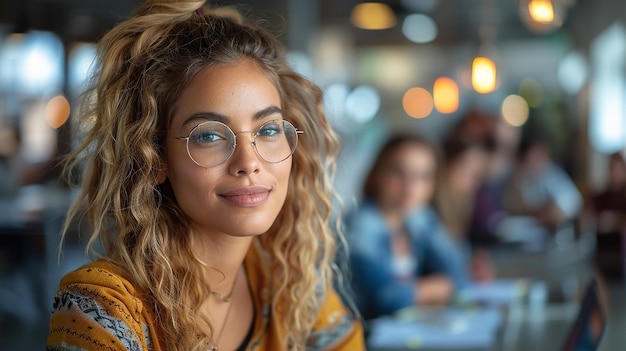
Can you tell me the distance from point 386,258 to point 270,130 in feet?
8.06

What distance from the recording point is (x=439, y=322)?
326 cm

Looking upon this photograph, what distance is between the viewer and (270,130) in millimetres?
1680

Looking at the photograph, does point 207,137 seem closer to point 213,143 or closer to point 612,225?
point 213,143

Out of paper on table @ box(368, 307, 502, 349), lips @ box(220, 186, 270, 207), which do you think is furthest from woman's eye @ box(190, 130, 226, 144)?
paper on table @ box(368, 307, 502, 349)

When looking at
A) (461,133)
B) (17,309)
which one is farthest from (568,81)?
(17,309)

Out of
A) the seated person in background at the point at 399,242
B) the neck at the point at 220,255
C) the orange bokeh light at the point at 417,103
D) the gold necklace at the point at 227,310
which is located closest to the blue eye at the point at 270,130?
the neck at the point at 220,255

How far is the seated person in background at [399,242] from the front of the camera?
385 centimetres

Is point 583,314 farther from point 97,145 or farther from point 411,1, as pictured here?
point 411,1

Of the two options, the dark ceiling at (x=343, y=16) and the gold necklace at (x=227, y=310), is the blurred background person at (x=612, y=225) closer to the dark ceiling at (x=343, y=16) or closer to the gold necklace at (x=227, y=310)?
the dark ceiling at (x=343, y=16)

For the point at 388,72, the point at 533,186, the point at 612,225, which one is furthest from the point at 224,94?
the point at 388,72

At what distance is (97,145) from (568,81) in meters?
13.0

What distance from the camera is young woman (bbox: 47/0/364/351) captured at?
1.61 metres

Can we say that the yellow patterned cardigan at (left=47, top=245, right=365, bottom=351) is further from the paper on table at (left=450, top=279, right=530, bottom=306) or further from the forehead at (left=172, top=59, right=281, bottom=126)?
the paper on table at (left=450, top=279, right=530, bottom=306)

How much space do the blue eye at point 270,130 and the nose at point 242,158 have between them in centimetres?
4
